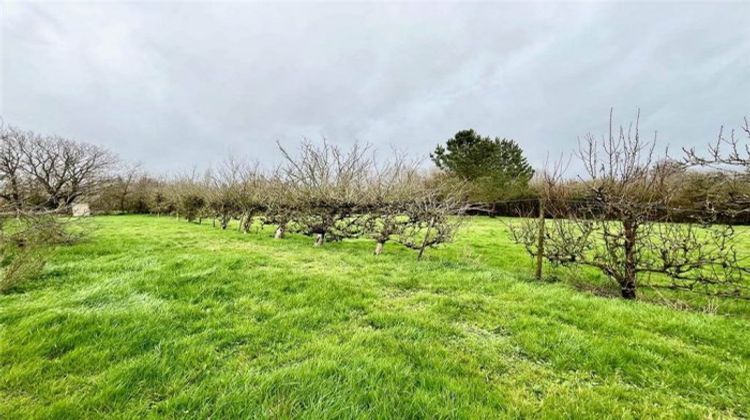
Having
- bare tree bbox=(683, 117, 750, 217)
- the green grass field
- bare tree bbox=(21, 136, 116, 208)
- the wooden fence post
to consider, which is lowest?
the green grass field

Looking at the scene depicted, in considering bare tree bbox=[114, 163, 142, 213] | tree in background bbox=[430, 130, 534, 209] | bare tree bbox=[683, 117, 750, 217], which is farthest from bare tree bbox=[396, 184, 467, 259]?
bare tree bbox=[114, 163, 142, 213]

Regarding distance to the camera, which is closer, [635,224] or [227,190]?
[635,224]

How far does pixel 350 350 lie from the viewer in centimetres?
262

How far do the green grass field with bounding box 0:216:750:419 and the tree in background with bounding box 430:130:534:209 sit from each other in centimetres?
2504

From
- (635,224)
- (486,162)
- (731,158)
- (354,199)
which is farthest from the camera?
(486,162)

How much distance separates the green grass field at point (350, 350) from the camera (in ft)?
6.40

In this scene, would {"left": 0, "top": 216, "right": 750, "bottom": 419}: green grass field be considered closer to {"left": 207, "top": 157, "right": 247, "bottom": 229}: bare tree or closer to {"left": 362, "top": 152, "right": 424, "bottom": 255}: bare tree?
{"left": 362, "top": 152, "right": 424, "bottom": 255}: bare tree

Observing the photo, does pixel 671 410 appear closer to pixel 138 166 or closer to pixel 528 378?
pixel 528 378

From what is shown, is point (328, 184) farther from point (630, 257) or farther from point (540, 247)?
point (630, 257)

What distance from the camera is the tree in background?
93.9 ft

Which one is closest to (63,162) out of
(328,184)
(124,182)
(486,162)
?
(124,182)

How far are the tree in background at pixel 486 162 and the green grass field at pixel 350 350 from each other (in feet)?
82.1

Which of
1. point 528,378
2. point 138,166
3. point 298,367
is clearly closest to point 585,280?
point 528,378

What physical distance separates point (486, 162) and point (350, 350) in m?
31.0
